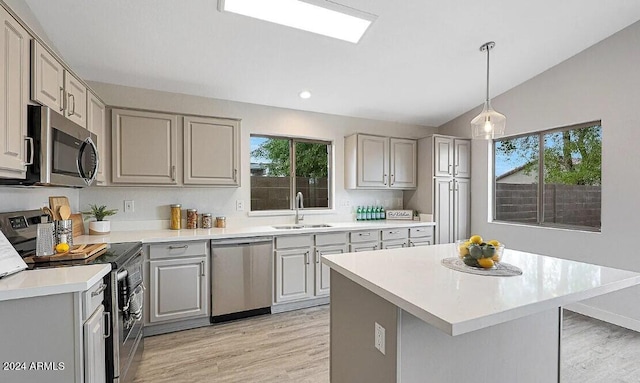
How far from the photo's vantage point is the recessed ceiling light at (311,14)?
2.37 metres

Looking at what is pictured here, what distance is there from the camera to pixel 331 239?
3.54 meters

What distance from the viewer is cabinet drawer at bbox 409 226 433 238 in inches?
160

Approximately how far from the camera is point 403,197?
4797 millimetres

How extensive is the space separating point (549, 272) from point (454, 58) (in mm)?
2503

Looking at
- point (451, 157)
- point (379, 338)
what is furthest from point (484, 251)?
point (451, 157)

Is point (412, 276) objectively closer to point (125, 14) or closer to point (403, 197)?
point (125, 14)

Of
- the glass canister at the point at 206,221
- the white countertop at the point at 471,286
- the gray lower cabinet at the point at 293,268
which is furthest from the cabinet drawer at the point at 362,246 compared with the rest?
the white countertop at the point at 471,286

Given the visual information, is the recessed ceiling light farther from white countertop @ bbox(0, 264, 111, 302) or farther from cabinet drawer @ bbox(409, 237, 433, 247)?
cabinet drawer @ bbox(409, 237, 433, 247)

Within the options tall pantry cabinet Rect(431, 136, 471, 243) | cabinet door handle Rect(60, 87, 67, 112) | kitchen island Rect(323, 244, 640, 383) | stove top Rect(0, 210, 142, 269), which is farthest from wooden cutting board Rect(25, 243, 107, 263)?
tall pantry cabinet Rect(431, 136, 471, 243)

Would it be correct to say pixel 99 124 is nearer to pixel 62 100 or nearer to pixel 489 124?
pixel 62 100

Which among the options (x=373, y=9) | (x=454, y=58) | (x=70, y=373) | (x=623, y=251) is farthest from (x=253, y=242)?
(x=623, y=251)

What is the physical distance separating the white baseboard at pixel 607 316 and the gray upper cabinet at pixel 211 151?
403 centimetres

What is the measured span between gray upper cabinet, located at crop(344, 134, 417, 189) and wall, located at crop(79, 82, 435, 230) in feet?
0.66

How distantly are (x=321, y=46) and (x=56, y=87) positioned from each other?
2086mm
